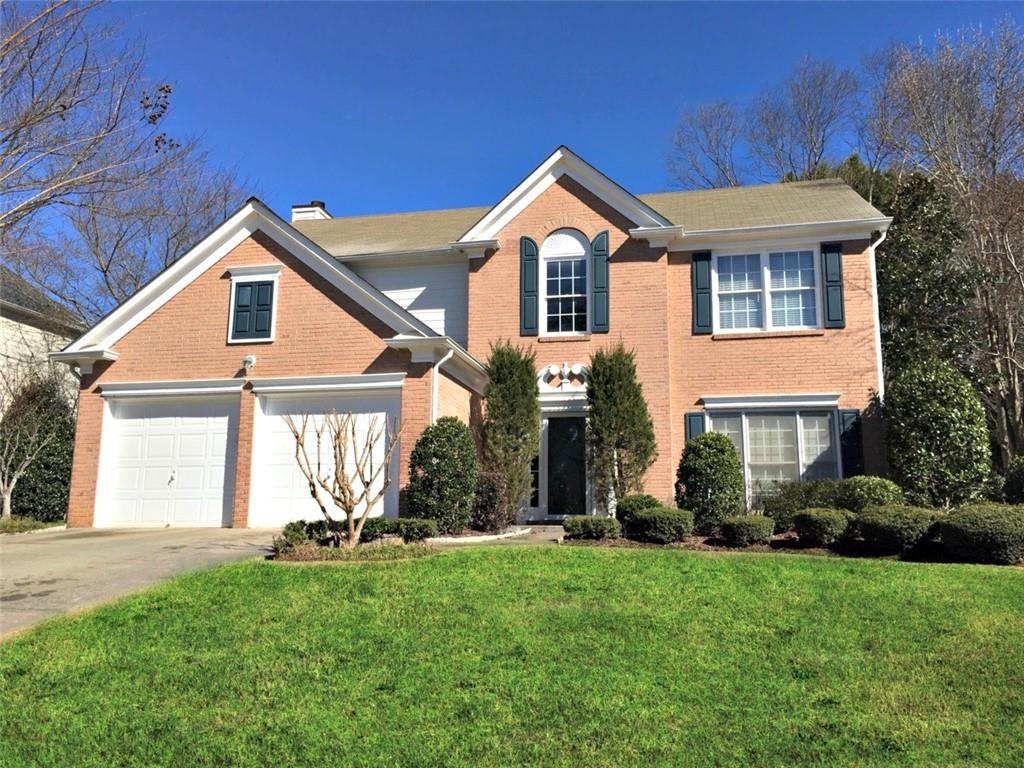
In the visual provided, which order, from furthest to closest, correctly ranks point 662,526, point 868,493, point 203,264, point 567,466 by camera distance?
point 567,466 < point 203,264 < point 868,493 < point 662,526

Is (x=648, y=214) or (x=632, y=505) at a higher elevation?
(x=648, y=214)

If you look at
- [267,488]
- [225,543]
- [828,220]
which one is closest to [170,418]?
[267,488]

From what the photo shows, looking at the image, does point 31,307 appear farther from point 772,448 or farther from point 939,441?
point 939,441

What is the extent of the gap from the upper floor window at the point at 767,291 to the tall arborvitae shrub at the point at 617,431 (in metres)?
2.82

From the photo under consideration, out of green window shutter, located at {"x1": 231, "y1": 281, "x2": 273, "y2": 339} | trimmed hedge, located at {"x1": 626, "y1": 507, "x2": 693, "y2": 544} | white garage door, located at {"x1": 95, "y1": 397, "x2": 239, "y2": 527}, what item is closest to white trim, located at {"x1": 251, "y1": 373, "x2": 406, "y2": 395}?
white garage door, located at {"x1": 95, "y1": 397, "x2": 239, "y2": 527}

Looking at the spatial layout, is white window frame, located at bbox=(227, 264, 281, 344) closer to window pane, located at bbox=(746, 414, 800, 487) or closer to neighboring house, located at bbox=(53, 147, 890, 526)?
neighboring house, located at bbox=(53, 147, 890, 526)

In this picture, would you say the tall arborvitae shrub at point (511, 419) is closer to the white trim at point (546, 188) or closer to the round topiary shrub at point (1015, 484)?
the white trim at point (546, 188)

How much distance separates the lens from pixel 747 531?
10.2 meters

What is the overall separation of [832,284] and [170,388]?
13721 millimetres

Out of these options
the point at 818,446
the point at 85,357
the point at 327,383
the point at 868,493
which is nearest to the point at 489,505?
the point at 327,383

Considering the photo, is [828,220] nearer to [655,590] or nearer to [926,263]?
[926,263]

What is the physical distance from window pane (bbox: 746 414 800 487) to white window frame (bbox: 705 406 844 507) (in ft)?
0.19

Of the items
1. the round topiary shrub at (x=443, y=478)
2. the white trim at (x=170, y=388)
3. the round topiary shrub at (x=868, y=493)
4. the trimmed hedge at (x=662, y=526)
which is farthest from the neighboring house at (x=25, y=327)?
the round topiary shrub at (x=868, y=493)

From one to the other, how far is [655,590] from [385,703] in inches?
131
